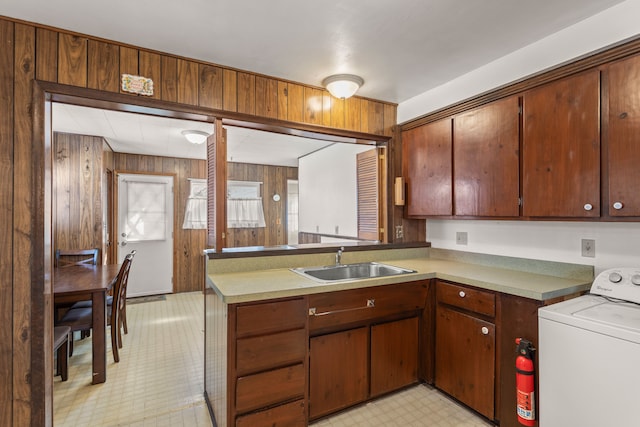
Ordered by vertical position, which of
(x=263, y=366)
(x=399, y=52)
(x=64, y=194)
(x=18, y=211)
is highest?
(x=399, y=52)

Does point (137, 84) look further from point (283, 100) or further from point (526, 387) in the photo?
point (526, 387)

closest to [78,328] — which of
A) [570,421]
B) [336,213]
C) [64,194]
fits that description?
[64,194]

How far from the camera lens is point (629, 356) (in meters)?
1.29

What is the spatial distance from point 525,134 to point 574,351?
4.25ft

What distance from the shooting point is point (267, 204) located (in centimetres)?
609

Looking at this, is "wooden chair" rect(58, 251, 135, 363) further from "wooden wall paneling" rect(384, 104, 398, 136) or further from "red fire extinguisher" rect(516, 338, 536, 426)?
"red fire extinguisher" rect(516, 338, 536, 426)

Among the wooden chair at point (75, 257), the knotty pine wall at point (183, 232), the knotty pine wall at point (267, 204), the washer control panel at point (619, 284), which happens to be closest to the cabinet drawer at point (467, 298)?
the washer control panel at point (619, 284)

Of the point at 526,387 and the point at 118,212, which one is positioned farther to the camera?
the point at 118,212

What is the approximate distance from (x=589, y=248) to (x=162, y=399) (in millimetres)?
3081

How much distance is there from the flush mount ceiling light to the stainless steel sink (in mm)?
1383

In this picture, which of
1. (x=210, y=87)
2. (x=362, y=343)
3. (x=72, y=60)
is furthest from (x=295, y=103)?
(x=362, y=343)

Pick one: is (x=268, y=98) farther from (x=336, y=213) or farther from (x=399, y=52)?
(x=336, y=213)

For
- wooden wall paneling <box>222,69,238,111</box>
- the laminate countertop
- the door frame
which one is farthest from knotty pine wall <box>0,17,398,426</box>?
the door frame


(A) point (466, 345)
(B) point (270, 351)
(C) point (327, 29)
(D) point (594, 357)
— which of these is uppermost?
(C) point (327, 29)
